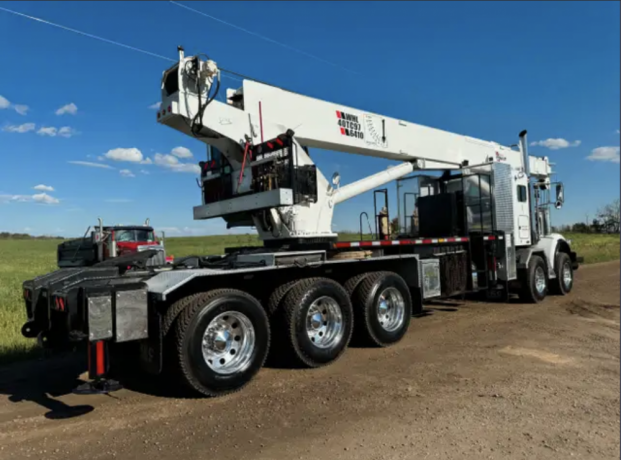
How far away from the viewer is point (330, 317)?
6.47 meters

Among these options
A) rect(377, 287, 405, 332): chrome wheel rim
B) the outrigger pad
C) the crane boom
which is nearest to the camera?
the outrigger pad

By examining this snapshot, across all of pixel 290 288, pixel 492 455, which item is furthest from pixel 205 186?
pixel 492 455

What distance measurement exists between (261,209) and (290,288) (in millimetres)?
1298

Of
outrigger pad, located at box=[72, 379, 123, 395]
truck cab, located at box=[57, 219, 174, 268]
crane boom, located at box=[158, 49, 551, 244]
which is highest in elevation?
crane boom, located at box=[158, 49, 551, 244]

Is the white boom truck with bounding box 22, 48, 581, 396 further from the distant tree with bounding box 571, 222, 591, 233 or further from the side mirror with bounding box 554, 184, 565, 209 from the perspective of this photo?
the distant tree with bounding box 571, 222, 591, 233

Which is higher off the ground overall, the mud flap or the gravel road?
the mud flap

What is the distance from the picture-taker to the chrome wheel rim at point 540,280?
11.0 m

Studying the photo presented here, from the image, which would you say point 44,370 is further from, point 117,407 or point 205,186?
point 205,186

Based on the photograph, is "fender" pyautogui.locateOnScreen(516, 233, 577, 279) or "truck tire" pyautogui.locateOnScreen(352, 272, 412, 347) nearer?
"truck tire" pyautogui.locateOnScreen(352, 272, 412, 347)

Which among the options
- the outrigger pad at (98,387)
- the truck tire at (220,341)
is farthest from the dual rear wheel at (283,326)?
the outrigger pad at (98,387)

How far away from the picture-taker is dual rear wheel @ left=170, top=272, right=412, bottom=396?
493 cm

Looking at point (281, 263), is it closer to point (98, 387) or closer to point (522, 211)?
point (98, 387)

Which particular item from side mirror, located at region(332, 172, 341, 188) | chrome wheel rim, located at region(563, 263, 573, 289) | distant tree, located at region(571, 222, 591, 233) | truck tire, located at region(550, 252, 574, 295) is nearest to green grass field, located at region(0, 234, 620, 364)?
side mirror, located at region(332, 172, 341, 188)

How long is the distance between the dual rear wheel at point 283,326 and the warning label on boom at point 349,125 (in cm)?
254
